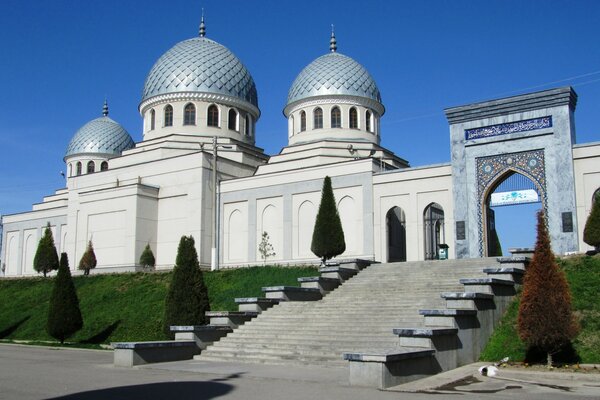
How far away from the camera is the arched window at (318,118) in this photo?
33.4 m

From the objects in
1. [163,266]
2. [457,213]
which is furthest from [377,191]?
[163,266]

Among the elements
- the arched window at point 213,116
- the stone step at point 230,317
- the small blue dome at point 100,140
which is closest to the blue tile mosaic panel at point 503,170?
the stone step at point 230,317

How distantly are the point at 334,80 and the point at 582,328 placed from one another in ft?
75.7

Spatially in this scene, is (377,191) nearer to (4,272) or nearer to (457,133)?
(457,133)

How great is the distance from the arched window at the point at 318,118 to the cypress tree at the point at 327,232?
10662mm

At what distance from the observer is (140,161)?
33.6m

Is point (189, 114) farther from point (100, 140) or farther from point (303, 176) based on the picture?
point (100, 140)

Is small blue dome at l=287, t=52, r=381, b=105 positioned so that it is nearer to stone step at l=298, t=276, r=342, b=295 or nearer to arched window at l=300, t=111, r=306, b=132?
arched window at l=300, t=111, r=306, b=132

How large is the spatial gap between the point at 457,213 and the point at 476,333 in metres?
10.3

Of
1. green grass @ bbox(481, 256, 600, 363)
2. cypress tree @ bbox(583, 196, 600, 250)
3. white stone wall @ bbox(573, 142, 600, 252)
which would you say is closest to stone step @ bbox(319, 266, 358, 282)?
green grass @ bbox(481, 256, 600, 363)

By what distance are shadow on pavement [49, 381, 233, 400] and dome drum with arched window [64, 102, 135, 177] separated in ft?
110

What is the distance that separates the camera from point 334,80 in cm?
3366

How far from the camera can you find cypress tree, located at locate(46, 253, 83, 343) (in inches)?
746

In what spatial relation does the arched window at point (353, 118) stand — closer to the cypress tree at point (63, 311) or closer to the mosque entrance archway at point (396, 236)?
the mosque entrance archway at point (396, 236)
